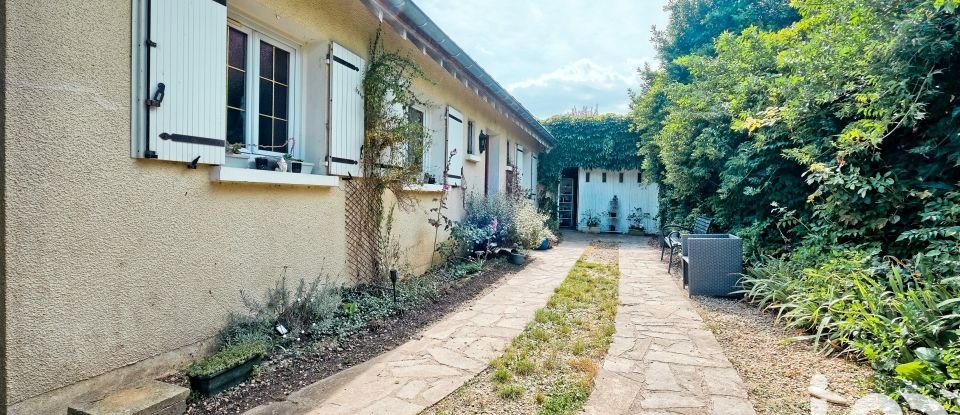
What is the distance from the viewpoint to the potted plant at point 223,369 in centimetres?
263

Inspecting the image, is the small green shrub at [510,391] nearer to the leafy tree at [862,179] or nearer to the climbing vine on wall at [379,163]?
the leafy tree at [862,179]

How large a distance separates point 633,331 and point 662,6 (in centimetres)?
1081

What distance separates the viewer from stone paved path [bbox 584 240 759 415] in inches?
104

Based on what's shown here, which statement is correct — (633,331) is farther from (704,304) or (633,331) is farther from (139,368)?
(139,368)

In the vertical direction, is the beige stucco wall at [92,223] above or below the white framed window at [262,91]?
below

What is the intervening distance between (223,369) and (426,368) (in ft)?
4.09

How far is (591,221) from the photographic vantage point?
14.5 m

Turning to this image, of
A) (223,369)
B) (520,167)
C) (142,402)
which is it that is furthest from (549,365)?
(520,167)

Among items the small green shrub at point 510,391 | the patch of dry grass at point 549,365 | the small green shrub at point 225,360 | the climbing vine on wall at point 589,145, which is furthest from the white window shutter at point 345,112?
the climbing vine on wall at point 589,145

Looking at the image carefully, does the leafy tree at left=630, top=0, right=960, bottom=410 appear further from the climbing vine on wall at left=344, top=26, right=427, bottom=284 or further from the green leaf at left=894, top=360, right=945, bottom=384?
the climbing vine on wall at left=344, top=26, right=427, bottom=284

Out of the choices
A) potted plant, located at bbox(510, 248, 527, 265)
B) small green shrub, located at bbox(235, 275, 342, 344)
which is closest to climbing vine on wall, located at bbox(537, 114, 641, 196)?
potted plant, located at bbox(510, 248, 527, 265)

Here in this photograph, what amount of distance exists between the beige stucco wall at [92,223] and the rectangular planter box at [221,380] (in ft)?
1.24

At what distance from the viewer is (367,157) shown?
15.7ft

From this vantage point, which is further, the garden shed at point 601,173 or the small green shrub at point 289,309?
the garden shed at point 601,173
